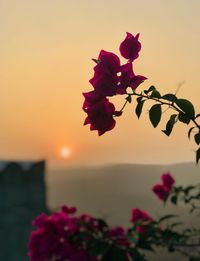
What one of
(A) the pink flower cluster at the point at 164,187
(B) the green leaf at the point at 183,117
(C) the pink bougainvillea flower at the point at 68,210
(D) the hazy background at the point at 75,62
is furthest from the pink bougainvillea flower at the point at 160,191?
(B) the green leaf at the point at 183,117

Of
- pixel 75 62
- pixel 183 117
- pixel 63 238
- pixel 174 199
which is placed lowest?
pixel 63 238

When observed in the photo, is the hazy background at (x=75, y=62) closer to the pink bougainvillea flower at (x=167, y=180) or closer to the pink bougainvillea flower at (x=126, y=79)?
the pink bougainvillea flower at (x=167, y=180)

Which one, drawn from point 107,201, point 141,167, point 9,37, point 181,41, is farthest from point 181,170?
point 9,37

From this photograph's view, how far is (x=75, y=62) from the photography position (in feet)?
4.49

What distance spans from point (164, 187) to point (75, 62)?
18.9 inches

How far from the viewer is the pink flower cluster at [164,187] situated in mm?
1400

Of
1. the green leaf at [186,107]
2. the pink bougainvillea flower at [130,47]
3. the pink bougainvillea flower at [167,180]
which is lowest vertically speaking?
the pink bougainvillea flower at [167,180]

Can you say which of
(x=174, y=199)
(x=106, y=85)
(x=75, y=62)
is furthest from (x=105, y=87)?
(x=174, y=199)

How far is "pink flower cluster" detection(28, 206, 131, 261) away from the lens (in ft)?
4.25

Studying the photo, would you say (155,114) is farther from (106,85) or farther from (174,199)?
(174,199)

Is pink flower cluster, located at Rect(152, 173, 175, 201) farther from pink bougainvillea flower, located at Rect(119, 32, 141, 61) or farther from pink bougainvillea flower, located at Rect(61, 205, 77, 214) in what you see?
pink bougainvillea flower, located at Rect(119, 32, 141, 61)

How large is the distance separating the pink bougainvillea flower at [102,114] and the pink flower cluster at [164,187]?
2.62 feet

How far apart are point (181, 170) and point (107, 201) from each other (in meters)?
0.28

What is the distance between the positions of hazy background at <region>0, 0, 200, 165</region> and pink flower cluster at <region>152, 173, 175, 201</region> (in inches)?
2.8
